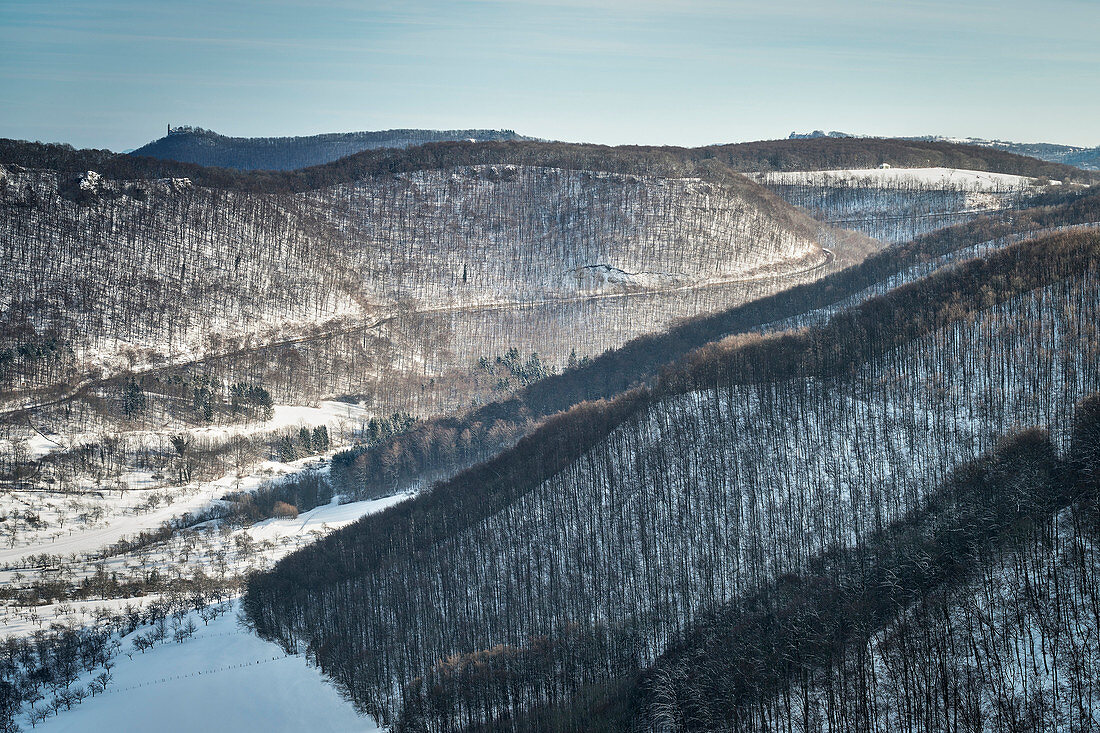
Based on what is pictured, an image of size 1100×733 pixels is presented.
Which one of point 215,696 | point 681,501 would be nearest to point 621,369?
point 681,501

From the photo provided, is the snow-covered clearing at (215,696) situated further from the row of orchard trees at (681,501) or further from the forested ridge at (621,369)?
the forested ridge at (621,369)

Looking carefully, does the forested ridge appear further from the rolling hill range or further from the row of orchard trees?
the row of orchard trees

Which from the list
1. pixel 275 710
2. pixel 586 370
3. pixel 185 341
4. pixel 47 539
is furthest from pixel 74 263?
pixel 275 710

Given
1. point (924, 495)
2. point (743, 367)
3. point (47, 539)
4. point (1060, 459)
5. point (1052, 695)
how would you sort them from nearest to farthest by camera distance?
point (1052, 695) → point (1060, 459) → point (924, 495) → point (743, 367) → point (47, 539)

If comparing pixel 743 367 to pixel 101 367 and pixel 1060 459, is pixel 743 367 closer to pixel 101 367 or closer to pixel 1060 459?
pixel 1060 459

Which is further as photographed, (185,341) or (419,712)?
(185,341)

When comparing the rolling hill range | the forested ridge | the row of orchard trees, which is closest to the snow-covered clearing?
the rolling hill range

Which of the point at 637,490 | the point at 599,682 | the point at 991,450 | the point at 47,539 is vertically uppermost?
the point at 991,450

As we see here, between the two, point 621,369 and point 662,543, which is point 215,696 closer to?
point 662,543
